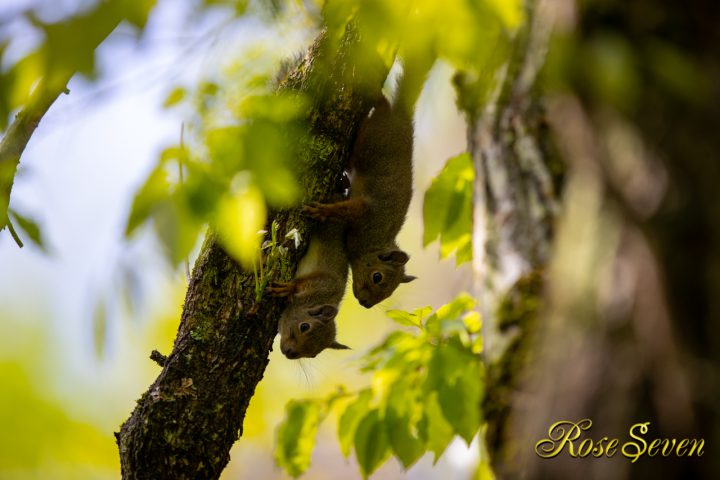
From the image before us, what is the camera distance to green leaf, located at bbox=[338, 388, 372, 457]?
10.5 ft

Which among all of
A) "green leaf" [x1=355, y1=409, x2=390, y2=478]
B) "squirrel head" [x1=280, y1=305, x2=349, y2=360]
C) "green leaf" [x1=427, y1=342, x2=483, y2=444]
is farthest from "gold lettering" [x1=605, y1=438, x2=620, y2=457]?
"squirrel head" [x1=280, y1=305, x2=349, y2=360]

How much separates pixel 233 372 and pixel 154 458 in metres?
0.54

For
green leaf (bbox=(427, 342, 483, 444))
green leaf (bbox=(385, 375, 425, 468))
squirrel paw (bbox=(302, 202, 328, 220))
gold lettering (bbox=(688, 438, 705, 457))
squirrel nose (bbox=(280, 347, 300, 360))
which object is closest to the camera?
gold lettering (bbox=(688, 438, 705, 457))

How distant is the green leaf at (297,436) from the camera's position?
11.1 ft

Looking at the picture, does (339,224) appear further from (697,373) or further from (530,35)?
(697,373)

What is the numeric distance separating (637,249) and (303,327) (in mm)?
3820

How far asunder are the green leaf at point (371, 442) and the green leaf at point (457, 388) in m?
0.45

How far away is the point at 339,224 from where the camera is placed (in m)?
5.46

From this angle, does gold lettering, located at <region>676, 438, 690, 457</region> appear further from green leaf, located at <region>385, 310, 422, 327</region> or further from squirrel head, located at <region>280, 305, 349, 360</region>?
squirrel head, located at <region>280, 305, 349, 360</region>

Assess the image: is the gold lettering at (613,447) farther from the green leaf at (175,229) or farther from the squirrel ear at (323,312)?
the squirrel ear at (323,312)

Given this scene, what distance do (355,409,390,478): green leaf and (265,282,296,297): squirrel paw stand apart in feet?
3.04

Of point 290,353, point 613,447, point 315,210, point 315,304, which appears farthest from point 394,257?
point 613,447

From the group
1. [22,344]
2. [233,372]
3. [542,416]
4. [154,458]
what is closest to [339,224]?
[233,372]

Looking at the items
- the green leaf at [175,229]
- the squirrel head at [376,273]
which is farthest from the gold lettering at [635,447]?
the squirrel head at [376,273]
